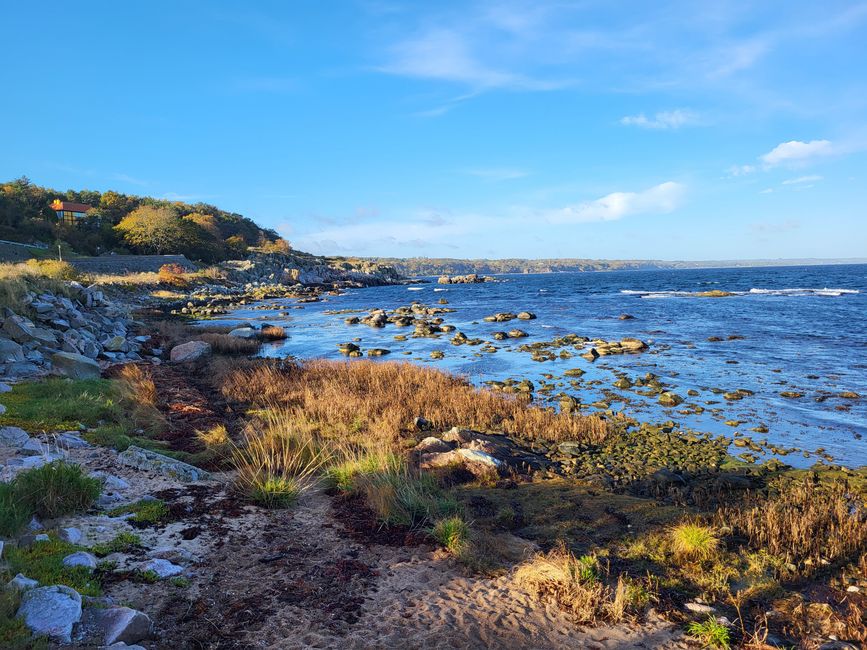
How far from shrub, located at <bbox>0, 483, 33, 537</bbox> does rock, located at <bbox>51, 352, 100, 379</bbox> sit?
10763 mm

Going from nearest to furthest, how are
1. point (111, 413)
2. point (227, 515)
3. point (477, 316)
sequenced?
1. point (227, 515)
2. point (111, 413)
3. point (477, 316)

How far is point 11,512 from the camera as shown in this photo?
6070 millimetres

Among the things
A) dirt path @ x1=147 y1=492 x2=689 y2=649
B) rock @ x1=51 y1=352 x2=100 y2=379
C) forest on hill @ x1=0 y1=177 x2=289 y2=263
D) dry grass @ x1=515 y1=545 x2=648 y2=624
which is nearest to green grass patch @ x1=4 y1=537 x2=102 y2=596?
dirt path @ x1=147 y1=492 x2=689 y2=649

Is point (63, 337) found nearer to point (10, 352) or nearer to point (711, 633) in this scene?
point (10, 352)

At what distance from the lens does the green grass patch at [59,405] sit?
411 inches

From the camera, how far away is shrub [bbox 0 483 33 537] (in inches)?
224

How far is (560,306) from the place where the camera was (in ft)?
195

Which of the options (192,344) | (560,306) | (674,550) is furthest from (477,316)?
(674,550)

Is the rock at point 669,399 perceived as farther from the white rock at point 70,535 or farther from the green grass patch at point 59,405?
the white rock at point 70,535

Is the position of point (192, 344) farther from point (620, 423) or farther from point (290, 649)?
point (290, 649)

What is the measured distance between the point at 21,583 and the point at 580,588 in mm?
5617

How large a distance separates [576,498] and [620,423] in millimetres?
5472

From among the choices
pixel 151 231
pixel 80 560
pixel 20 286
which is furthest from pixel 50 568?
pixel 151 231

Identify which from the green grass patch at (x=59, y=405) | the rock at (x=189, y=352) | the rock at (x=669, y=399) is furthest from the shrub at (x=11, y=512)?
the rock at (x=189, y=352)
